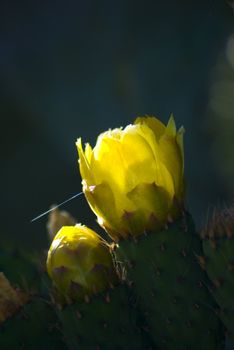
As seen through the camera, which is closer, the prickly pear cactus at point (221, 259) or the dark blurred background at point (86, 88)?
the prickly pear cactus at point (221, 259)

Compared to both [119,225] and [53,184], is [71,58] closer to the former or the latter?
[53,184]

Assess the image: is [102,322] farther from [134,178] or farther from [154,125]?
[154,125]

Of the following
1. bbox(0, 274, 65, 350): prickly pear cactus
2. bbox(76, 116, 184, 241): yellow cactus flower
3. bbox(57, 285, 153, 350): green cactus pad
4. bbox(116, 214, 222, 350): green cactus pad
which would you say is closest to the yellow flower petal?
bbox(76, 116, 184, 241): yellow cactus flower

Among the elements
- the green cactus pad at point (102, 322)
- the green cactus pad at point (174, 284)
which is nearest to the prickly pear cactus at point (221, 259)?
the green cactus pad at point (174, 284)

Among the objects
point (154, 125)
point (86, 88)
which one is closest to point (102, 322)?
point (154, 125)

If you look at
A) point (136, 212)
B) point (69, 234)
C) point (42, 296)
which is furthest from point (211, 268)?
point (42, 296)

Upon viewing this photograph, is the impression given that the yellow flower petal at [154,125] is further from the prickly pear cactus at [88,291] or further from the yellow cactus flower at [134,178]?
the prickly pear cactus at [88,291]

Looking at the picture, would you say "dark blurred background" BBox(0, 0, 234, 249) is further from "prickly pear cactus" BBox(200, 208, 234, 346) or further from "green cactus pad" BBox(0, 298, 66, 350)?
"prickly pear cactus" BBox(200, 208, 234, 346)
